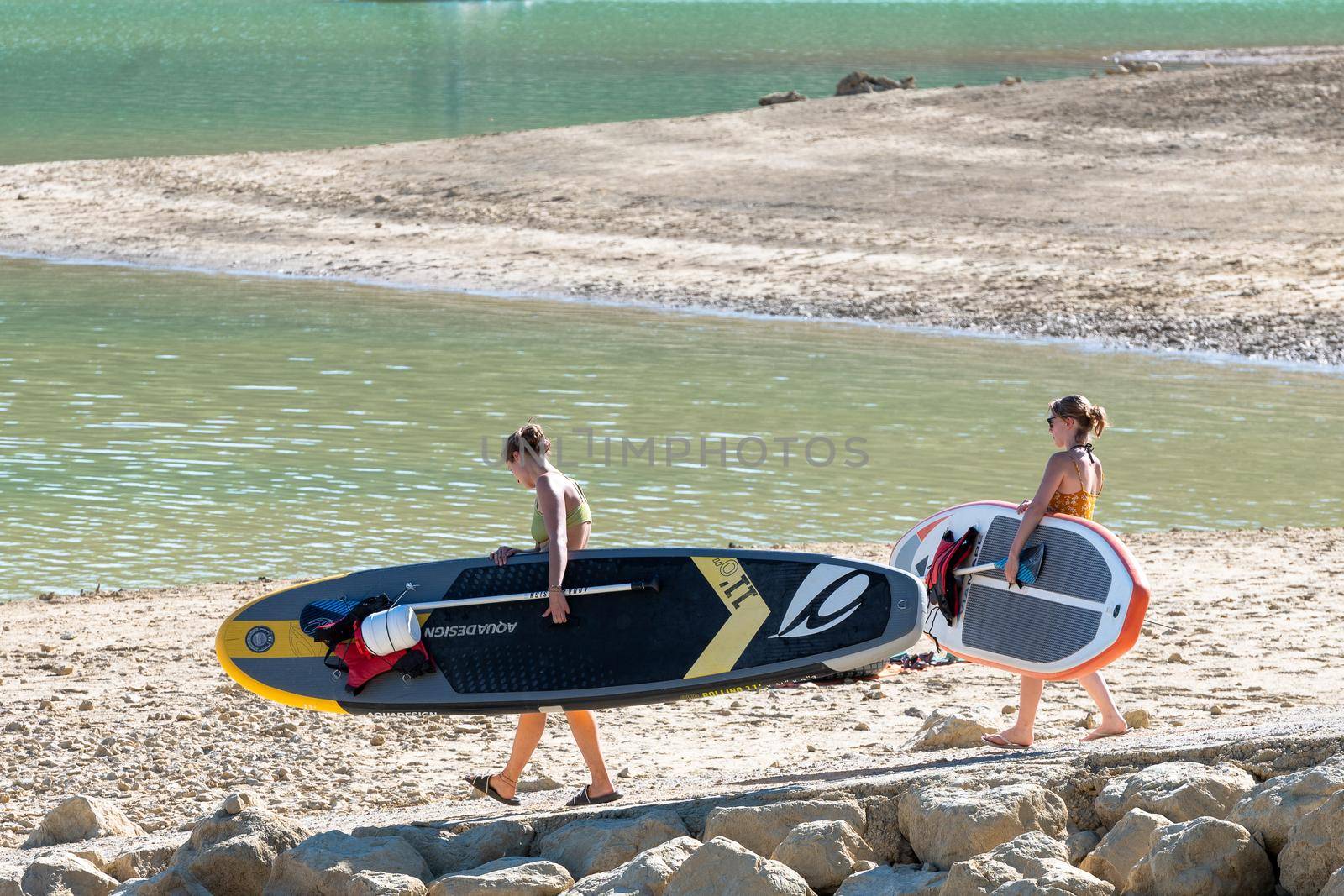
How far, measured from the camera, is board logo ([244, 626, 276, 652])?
8453 millimetres

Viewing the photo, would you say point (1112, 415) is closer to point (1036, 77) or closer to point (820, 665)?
point (820, 665)

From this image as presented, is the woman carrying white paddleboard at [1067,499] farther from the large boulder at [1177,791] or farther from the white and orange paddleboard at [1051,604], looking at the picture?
the large boulder at [1177,791]

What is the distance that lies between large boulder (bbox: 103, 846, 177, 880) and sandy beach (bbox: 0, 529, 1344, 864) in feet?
1.25

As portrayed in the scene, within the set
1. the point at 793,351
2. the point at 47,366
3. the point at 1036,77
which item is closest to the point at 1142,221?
the point at 793,351

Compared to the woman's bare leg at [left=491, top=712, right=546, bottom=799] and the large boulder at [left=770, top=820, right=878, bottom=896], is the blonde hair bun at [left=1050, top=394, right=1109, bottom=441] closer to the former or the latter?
the large boulder at [left=770, top=820, right=878, bottom=896]

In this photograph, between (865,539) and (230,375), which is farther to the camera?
(230,375)

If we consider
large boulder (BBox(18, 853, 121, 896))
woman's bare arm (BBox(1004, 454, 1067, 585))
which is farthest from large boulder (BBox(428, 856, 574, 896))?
woman's bare arm (BBox(1004, 454, 1067, 585))

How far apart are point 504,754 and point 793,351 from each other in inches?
491

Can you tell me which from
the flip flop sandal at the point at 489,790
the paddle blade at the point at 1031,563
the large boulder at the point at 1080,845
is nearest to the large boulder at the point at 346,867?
the flip flop sandal at the point at 489,790

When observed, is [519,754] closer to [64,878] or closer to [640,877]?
[640,877]

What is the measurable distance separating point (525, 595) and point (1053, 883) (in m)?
3.35

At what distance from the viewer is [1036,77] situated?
2077 inches

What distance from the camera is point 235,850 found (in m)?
6.43

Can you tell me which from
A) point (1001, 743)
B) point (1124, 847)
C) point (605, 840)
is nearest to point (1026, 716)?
point (1001, 743)
